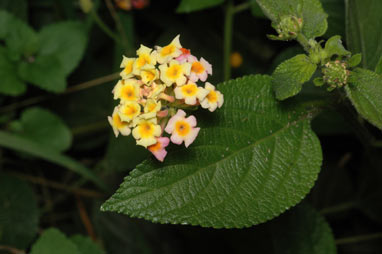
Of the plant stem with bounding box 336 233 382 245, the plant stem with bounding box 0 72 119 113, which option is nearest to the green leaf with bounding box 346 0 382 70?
the plant stem with bounding box 336 233 382 245

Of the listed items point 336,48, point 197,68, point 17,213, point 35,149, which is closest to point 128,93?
point 197,68

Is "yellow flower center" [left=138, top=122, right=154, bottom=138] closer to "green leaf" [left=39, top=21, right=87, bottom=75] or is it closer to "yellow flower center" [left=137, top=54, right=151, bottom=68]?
"yellow flower center" [left=137, top=54, right=151, bottom=68]

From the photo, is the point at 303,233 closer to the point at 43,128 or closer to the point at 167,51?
the point at 167,51

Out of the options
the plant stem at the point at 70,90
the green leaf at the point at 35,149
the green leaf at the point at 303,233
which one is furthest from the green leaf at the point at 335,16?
the green leaf at the point at 35,149

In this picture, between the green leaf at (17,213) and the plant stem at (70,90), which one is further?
the plant stem at (70,90)

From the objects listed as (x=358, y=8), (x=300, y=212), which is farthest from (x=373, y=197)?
(x=358, y=8)

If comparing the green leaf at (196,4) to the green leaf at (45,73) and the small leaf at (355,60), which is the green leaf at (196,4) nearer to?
the green leaf at (45,73)
